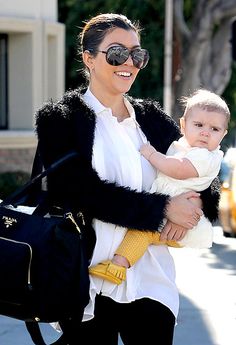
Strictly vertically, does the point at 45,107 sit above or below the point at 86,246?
Answer: above

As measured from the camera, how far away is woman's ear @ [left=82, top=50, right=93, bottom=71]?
382 cm

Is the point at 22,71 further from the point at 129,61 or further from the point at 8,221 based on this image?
the point at 8,221

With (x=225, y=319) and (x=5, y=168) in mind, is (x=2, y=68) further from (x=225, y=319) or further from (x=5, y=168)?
(x=225, y=319)

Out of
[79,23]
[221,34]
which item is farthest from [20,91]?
[79,23]

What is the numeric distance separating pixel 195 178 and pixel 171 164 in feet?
0.43

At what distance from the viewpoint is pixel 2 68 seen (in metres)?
18.4

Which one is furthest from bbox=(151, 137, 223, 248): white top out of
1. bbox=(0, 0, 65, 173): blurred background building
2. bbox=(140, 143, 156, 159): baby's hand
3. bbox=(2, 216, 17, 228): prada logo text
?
bbox=(0, 0, 65, 173): blurred background building

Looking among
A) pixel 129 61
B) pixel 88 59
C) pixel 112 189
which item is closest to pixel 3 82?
pixel 88 59

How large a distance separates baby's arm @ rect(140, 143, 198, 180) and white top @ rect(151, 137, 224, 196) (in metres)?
0.02

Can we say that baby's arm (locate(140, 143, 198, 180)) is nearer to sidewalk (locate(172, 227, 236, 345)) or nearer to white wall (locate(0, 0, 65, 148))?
sidewalk (locate(172, 227, 236, 345))

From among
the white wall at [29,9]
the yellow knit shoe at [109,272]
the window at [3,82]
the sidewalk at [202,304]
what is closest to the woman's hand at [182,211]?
the yellow knit shoe at [109,272]

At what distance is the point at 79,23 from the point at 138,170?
23988mm

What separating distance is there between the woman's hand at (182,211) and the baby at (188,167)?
57 mm

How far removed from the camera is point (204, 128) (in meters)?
3.79
